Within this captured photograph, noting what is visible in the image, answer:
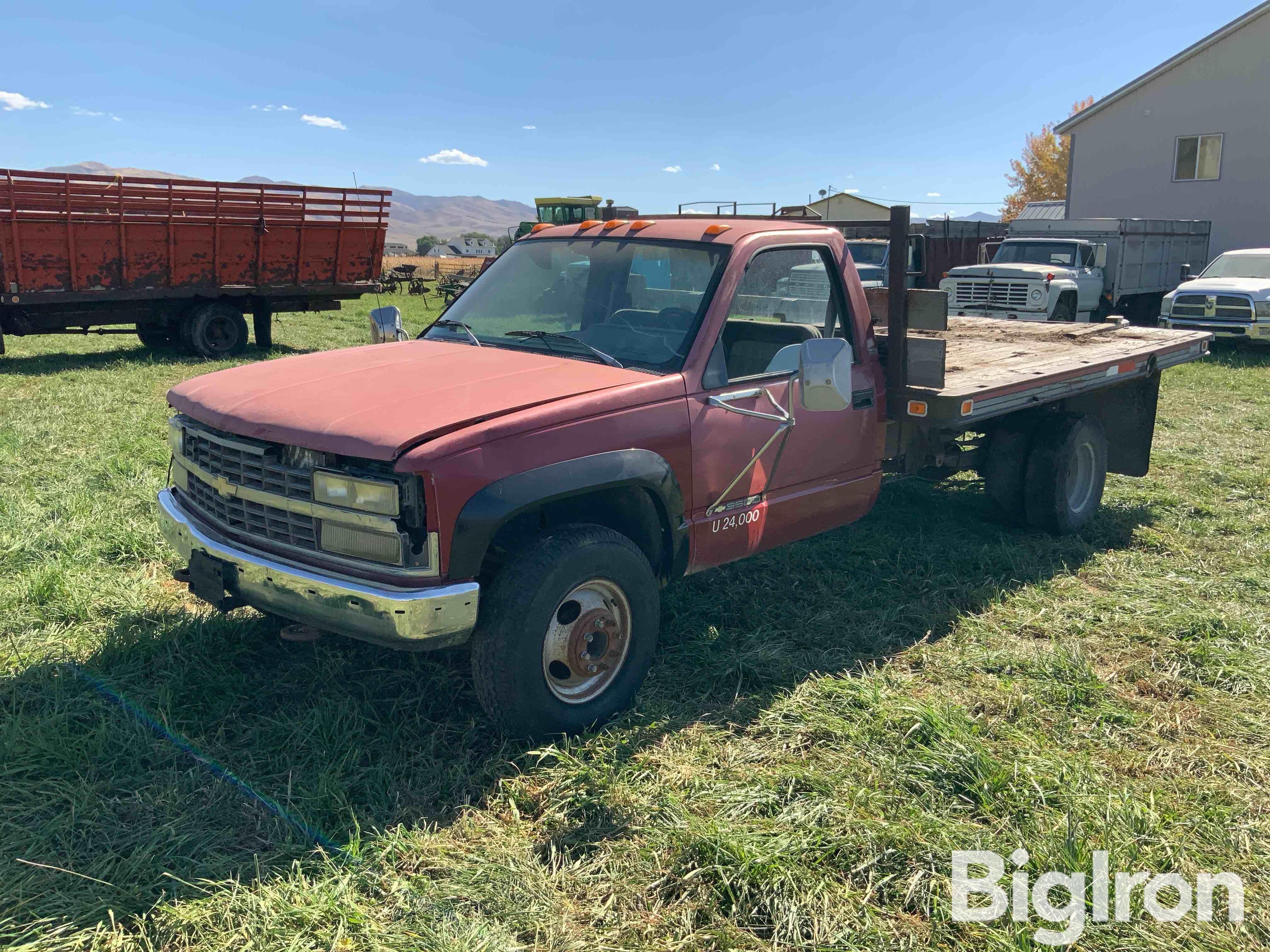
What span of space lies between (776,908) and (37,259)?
518 inches

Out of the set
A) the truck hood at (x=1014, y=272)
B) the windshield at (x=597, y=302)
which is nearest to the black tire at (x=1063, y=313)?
the truck hood at (x=1014, y=272)

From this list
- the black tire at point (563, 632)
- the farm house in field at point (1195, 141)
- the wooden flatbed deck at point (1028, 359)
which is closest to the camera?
the black tire at point (563, 632)

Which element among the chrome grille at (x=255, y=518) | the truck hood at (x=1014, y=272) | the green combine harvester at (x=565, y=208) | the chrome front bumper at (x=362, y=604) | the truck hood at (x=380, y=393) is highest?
the green combine harvester at (x=565, y=208)

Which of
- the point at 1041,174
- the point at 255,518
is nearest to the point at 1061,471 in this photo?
the point at 255,518

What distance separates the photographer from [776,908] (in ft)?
9.23

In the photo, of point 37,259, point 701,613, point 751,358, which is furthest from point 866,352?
point 37,259

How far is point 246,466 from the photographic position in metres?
3.65

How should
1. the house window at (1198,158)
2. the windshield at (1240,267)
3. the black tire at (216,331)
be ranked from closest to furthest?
the black tire at (216,331)
the windshield at (1240,267)
the house window at (1198,158)

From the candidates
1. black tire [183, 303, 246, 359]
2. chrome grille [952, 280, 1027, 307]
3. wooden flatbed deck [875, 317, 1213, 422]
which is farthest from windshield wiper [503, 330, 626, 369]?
chrome grille [952, 280, 1027, 307]

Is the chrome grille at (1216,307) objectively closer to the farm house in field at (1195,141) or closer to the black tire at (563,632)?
the farm house in field at (1195,141)

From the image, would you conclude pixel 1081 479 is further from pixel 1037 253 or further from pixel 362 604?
pixel 1037 253

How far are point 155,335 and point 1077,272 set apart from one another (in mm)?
14967

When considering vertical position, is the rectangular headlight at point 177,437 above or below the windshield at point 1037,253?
below

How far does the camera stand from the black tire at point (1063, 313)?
1584cm
